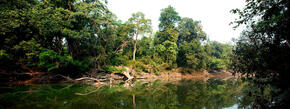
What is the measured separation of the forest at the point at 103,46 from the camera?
5648 mm

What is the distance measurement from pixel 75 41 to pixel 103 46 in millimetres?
4850

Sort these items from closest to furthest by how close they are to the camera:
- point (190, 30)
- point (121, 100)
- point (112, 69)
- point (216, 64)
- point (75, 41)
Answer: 1. point (121, 100)
2. point (75, 41)
3. point (112, 69)
4. point (190, 30)
5. point (216, 64)

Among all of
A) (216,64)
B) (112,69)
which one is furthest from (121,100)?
(216,64)

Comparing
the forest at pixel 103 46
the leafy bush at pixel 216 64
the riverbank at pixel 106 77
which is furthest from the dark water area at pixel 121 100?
the leafy bush at pixel 216 64

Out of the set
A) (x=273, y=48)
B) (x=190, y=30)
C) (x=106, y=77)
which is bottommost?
(x=106, y=77)

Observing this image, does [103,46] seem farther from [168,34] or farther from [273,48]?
[273,48]

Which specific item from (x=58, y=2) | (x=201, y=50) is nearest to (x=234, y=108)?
(x=58, y=2)

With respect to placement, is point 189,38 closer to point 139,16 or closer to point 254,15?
point 139,16

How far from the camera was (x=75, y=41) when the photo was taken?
20.8 m

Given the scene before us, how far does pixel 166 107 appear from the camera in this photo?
20.5ft

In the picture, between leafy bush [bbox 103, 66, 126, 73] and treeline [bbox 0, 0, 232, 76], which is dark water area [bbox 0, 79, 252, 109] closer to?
treeline [bbox 0, 0, 232, 76]

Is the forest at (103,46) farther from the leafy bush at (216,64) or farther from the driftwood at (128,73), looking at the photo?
the leafy bush at (216,64)

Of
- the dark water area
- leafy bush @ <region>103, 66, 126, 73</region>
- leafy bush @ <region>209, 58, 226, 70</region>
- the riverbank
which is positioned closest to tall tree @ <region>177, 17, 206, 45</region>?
leafy bush @ <region>209, 58, 226, 70</region>

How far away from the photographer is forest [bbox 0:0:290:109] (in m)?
5.65
